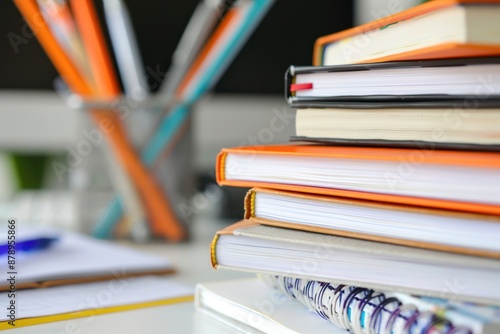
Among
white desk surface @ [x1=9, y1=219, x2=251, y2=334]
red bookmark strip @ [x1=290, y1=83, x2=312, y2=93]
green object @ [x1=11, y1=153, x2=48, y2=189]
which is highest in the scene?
red bookmark strip @ [x1=290, y1=83, x2=312, y2=93]

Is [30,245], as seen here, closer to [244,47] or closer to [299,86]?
[299,86]

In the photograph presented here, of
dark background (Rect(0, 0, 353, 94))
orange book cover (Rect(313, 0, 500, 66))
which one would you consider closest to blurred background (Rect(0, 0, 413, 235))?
dark background (Rect(0, 0, 353, 94))

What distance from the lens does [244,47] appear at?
1.00m

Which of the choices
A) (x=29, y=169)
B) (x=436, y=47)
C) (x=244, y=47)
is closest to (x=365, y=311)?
(x=436, y=47)


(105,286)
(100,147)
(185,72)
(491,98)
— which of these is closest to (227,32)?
(185,72)

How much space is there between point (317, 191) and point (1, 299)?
9.1 inches

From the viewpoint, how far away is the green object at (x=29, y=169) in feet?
3.36

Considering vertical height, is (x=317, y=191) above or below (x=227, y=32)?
below

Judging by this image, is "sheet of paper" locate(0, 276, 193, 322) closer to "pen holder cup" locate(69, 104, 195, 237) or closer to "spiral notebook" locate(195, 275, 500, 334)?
"spiral notebook" locate(195, 275, 500, 334)

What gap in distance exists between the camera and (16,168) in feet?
3.38

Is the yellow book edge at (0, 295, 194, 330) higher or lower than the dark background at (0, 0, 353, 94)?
lower

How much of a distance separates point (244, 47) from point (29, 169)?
1.27ft

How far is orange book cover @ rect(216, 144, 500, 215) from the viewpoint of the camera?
1.02 feet

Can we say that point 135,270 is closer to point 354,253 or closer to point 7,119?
point 354,253
